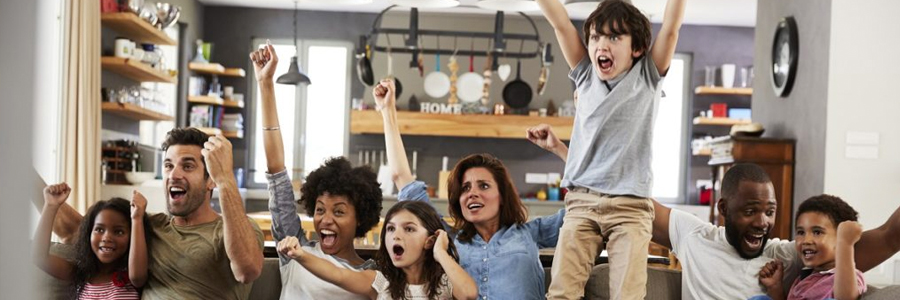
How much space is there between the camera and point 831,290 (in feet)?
7.40

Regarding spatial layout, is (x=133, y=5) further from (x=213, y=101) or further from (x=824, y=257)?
(x=824, y=257)

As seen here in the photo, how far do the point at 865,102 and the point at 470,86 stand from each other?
12.7ft

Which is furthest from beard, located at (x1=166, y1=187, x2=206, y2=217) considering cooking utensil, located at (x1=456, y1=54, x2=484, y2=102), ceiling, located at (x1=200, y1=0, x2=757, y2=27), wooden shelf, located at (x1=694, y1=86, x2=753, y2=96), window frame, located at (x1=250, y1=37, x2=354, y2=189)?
wooden shelf, located at (x1=694, y1=86, x2=753, y2=96)

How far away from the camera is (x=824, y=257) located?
2332mm

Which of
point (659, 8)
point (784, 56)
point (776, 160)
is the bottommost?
point (776, 160)

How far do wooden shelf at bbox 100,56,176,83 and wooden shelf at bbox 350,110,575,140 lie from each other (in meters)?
2.32

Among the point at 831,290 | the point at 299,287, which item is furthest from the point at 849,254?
the point at 299,287

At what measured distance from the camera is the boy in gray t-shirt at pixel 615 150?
2.29 metres

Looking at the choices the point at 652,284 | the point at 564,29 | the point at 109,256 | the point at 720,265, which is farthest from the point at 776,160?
the point at 109,256

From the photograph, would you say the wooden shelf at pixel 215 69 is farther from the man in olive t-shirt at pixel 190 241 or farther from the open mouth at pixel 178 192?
the open mouth at pixel 178 192

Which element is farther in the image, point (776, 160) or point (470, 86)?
point (470, 86)

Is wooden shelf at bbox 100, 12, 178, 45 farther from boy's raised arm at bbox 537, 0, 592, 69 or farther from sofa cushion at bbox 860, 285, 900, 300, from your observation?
sofa cushion at bbox 860, 285, 900, 300

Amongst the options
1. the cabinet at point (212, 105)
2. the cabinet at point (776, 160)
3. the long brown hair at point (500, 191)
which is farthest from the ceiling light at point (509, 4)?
the cabinet at point (212, 105)

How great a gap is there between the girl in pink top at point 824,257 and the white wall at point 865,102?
3076mm
